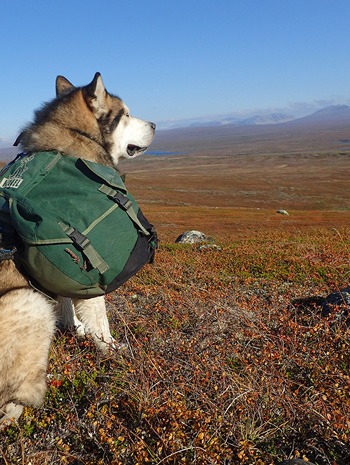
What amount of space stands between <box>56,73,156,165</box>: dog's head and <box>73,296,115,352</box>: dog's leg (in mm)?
1849

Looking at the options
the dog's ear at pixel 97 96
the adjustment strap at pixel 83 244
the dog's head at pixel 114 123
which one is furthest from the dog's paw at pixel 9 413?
the dog's ear at pixel 97 96

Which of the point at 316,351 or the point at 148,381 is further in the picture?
the point at 316,351

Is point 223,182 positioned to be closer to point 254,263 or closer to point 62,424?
point 254,263

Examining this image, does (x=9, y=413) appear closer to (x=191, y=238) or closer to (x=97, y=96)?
(x=97, y=96)

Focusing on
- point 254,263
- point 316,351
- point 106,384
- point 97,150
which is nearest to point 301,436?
point 316,351

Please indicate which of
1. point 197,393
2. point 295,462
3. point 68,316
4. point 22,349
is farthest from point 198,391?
point 68,316

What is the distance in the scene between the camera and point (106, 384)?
10.7ft

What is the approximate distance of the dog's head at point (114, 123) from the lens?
4011 mm

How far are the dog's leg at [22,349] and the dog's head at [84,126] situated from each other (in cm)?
168

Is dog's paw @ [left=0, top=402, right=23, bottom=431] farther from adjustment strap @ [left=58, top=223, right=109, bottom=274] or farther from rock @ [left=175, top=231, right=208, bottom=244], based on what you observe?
rock @ [left=175, top=231, right=208, bottom=244]

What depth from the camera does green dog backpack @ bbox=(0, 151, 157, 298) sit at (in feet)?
9.96

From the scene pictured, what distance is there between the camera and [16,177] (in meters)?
3.36

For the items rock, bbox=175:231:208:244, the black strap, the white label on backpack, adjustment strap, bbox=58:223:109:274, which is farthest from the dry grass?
rock, bbox=175:231:208:244

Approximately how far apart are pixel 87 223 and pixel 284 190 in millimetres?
71314
